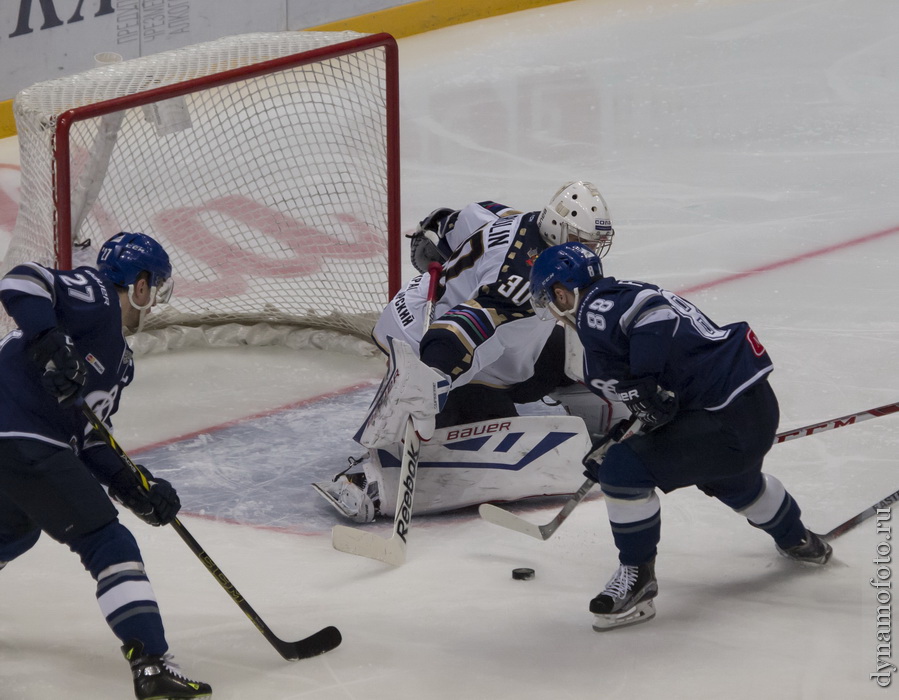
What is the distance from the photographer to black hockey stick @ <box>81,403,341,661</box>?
8.34 ft

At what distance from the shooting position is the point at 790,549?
9.88 ft

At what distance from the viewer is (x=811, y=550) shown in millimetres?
3004

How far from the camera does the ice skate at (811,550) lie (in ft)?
9.84

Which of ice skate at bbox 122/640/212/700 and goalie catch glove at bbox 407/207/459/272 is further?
goalie catch glove at bbox 407/207/459/272

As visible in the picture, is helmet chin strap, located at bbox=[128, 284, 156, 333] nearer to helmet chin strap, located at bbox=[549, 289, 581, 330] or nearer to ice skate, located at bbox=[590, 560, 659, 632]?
helmet chin strap, located at bbox=[549, 289, 581, 330]

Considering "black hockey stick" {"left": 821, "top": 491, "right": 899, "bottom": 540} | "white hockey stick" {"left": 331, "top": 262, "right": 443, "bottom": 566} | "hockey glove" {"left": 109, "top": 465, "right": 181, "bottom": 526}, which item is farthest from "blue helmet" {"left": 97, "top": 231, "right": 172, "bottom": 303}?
"black hockey stick" {"left": 821, "top": 491, "right": 899, "bottom": 540}

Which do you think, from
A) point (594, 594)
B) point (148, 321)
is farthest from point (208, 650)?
point (148, 321)

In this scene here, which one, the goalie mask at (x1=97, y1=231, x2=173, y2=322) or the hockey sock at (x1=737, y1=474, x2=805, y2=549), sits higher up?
the goalie mask at (x1=97, y1=231, x2=173, y2=322)

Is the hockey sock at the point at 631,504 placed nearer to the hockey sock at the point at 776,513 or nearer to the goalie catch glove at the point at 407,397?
the hockey sock at the point at 776,513

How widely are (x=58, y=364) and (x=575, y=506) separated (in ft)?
4.42

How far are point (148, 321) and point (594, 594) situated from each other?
2371 mm

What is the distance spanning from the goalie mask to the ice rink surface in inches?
30.3

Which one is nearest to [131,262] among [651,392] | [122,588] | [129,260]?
[129,260]

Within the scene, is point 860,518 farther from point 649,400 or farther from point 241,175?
point 241,175
